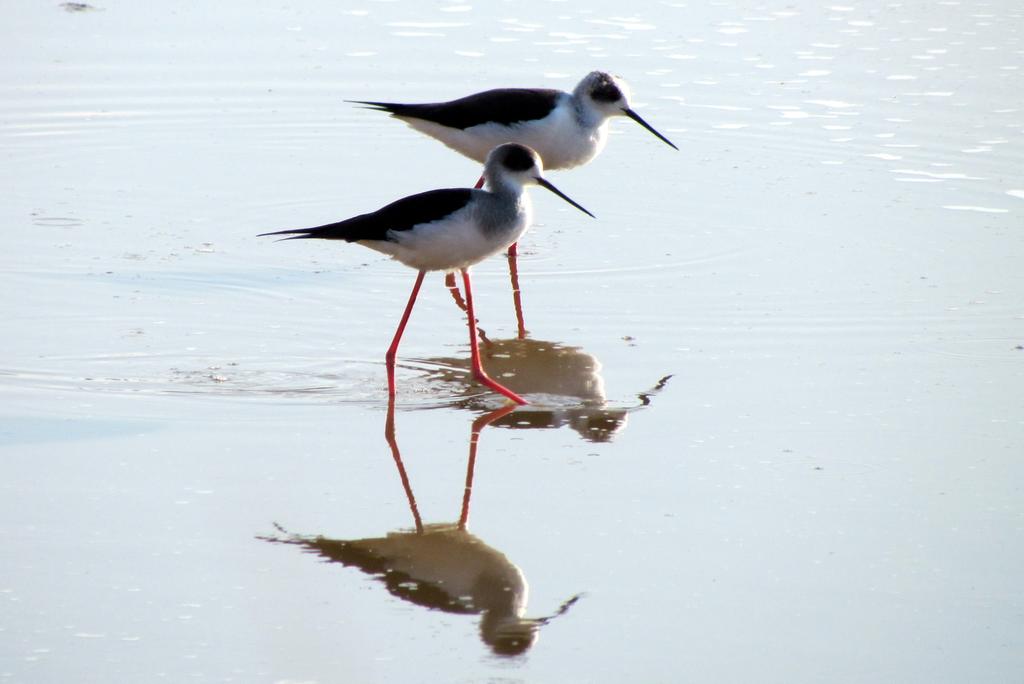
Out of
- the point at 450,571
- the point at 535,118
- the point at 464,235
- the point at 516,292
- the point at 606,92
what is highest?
the point at 606,92

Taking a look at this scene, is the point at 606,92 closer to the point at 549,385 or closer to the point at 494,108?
the point at 494,108

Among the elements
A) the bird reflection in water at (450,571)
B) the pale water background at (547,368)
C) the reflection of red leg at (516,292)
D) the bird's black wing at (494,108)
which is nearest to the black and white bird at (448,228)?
the pale water background at (547,368)

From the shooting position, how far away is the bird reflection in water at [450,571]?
3.87m

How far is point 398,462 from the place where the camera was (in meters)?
4.97

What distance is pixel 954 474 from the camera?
488 cm

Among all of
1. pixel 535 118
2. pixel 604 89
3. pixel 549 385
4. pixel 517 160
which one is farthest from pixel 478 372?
pixel 604 89

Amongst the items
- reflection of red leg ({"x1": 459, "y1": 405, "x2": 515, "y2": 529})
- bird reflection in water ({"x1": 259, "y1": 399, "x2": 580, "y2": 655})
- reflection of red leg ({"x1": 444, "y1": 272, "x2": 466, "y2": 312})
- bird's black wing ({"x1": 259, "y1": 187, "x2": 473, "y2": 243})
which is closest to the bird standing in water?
reflection of red leg ({"x1": 444, "y1": 272, "x2": 466, "y2": 312})

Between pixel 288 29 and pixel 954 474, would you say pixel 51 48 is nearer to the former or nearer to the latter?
pixel 288 29

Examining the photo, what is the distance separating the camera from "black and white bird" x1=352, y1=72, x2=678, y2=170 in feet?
25.5

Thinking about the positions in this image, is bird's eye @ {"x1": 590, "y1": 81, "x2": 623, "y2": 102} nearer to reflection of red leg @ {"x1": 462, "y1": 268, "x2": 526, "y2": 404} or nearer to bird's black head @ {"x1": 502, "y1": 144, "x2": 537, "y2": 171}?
bird's black head @ {"x1": 502, "y1": 144, "x2": 537, "y2": 171}

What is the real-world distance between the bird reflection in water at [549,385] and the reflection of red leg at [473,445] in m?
0.03

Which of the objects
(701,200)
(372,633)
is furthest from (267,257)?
(372,633)

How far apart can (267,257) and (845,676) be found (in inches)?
170

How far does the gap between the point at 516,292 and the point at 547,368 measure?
942 mm
